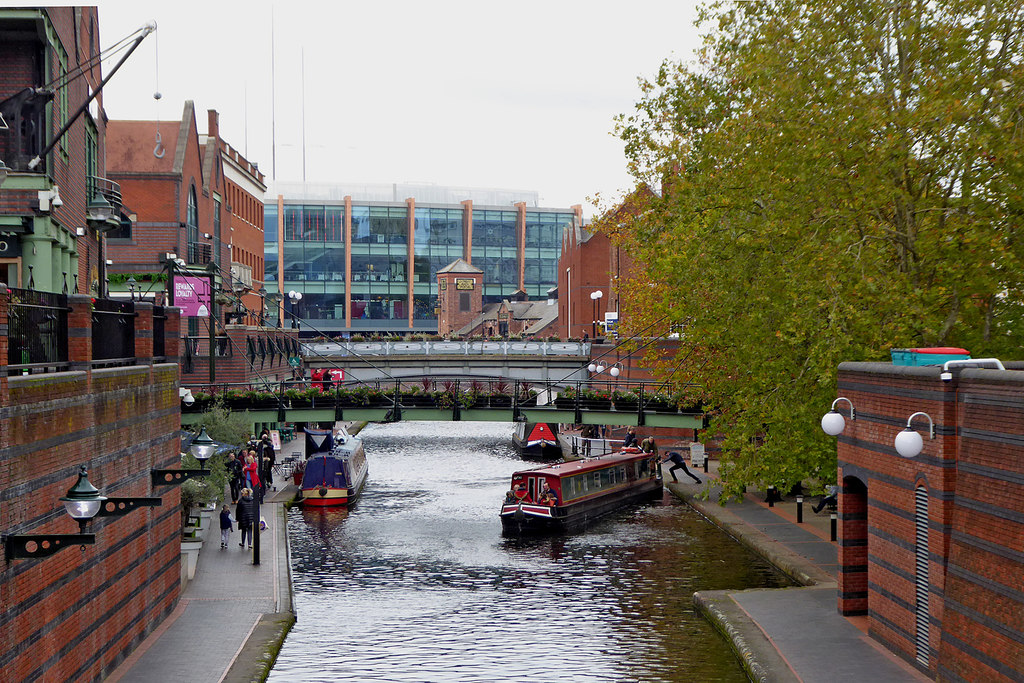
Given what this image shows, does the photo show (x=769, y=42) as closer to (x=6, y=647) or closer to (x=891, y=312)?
(x=891, y=312)

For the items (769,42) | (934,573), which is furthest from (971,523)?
(769,42)

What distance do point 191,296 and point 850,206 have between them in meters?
25.9

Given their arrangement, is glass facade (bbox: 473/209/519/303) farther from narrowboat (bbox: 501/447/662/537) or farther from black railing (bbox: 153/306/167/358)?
black railing (bbox: 153/306/167/358)

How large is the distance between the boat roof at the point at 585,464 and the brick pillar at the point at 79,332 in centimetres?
1942

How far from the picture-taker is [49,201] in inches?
851

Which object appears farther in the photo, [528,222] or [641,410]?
[528,222]

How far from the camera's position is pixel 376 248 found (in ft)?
376

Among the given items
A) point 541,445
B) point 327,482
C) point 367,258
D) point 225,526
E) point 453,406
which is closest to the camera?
point 225,526

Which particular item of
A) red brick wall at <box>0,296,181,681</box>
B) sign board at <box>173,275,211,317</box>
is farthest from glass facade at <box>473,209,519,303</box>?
red brick wall at <box>0,296,181,681</box>

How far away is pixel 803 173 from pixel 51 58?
603 inches

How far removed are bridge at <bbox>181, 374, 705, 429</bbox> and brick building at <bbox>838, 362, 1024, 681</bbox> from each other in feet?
71.1

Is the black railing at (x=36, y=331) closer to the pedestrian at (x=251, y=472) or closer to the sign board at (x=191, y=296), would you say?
the pedestrian at (x=251, y=472)

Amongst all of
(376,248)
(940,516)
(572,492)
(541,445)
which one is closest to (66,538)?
(940,516)

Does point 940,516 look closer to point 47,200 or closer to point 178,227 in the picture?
point 47,200
